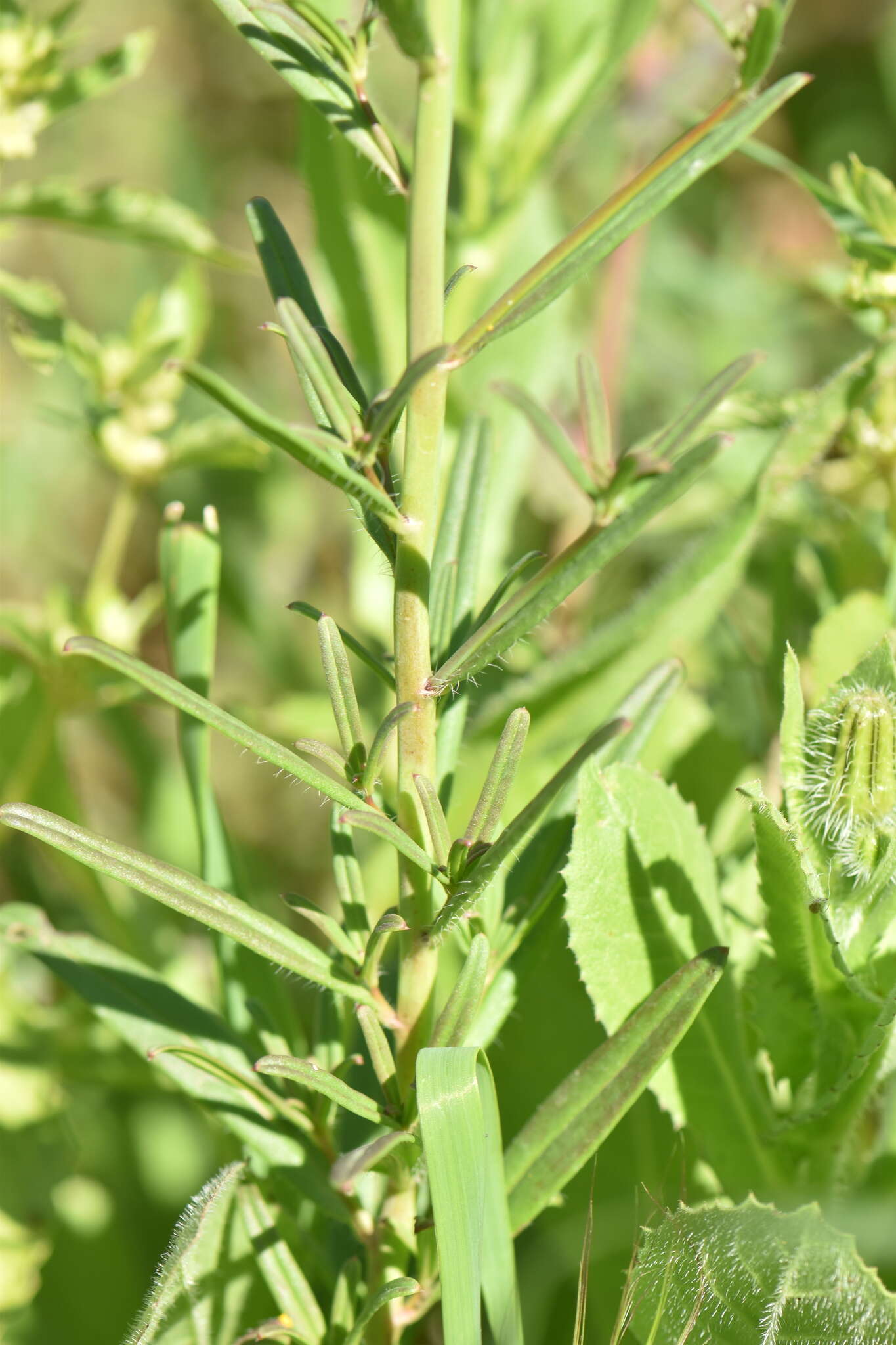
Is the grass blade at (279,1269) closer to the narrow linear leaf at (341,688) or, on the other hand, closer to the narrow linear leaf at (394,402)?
the narrow linear leaf at (341,688)

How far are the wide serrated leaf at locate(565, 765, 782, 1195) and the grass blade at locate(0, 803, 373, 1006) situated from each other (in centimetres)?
11

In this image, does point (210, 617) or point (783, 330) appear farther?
point (783, 330)

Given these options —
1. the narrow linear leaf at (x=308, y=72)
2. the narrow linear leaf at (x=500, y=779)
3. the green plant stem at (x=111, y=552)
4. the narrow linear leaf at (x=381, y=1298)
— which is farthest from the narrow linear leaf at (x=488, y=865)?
the green plant stem at (x=111, y=552)

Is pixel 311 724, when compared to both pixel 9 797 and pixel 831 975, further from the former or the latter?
pixel 831 975

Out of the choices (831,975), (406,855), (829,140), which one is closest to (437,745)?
(406,855)

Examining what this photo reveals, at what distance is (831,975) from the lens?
0.48m

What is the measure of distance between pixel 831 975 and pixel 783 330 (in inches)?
40.4

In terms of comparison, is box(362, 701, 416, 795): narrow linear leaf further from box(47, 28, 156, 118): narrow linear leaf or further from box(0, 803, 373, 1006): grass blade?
box(47, 28, 156, 118): narrow linear leaf

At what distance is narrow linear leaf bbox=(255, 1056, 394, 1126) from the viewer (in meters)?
0.38

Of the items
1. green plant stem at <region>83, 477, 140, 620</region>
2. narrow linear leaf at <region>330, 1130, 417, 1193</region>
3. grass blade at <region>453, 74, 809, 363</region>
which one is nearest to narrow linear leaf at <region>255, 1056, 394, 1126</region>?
narrow linear leaf at <region>330, 1130, 417, 1193</region>

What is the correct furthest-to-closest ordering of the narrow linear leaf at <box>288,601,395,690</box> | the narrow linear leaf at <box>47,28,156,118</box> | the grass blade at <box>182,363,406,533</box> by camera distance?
the narrow linear leaf at <box>47,28,156,118</box>
the narrow linear leaf at <box>288,601,395,690</box>
the grass blade at <box>182,363,406,533</box>

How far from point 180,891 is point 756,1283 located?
0.76 feet

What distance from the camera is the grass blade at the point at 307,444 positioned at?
33 cm

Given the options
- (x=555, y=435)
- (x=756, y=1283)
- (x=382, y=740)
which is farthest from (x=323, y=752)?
(x=756, y=1283)
